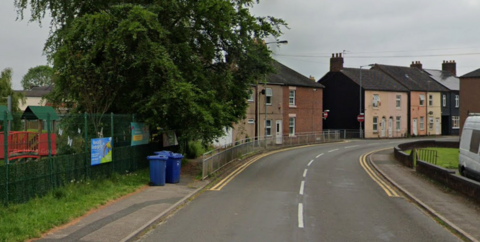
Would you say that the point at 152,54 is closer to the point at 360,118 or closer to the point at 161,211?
the point at 161,211

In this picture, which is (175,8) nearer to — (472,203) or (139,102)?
(139,102)

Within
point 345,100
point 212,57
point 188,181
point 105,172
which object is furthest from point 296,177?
point 345,100

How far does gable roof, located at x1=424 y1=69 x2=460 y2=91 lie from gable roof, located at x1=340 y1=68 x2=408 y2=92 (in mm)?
11347

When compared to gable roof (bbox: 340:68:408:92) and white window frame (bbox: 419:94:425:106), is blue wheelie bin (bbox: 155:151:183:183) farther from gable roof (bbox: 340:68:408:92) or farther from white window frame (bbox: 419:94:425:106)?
white window frame (bbox: 419:94:425:106)

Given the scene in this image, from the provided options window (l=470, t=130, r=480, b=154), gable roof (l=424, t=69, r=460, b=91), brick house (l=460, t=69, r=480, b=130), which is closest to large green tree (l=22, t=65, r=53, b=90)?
gable roof (l=424, t=69, r=460, b=91)

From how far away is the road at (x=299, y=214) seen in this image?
959cm

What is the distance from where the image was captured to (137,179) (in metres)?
16.4

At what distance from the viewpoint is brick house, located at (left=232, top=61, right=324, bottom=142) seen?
3922 centimetres

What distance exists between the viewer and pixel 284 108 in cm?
4381

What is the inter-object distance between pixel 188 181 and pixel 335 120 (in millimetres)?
41733

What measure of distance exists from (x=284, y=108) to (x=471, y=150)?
2730 cm

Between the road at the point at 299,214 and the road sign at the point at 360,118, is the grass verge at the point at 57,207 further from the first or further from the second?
the road sign at the point at 360,118

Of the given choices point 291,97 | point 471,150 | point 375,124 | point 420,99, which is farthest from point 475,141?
point 420,99

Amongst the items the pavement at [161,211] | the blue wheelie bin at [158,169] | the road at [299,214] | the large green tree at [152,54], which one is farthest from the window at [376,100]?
the blue wheelie bin at [158,169]
